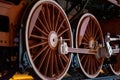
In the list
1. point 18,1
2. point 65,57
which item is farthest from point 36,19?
point 65,57

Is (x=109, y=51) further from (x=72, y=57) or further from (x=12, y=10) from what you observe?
(x=12, y=10)

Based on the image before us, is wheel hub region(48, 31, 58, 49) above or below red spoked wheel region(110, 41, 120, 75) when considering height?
above

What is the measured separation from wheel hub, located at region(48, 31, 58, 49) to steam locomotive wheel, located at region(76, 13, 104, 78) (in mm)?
348

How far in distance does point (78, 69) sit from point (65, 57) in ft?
0.85

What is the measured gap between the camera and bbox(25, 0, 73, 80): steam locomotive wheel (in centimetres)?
174

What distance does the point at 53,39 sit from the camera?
6.26 feet

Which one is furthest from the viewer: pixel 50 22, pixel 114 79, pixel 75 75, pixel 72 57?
pixel 114 79

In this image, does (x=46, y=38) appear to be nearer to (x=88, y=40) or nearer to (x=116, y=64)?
(x=88, y=40)

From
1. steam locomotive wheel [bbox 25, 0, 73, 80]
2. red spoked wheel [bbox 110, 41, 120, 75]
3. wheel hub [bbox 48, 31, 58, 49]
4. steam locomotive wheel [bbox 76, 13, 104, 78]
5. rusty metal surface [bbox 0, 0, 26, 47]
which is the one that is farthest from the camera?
red spoked wheel [bbox 110, 41, 120, 75]

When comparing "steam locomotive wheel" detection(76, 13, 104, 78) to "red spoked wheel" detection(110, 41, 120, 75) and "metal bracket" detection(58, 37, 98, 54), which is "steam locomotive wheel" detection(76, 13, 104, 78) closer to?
"metal bracket" detection(58, 37, 98, 54)

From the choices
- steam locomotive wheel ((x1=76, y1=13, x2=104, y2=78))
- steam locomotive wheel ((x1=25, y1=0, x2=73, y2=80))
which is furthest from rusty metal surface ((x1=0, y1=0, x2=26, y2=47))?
steam locomotive wheel ((x1=76, y1=13, x2=104, y2=78))

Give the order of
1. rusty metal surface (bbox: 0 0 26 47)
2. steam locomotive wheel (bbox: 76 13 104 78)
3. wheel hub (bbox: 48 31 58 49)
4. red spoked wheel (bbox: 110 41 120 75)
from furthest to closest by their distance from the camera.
A: red spoked wheel (bbox: 110 41 120 75), steam locomotive wheel (bbox: 76 13 104 78), wheel hub (bbox: 48 31 58 49), rusty metal surface (bbox: 0 0 26 47)

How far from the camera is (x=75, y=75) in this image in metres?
2.32

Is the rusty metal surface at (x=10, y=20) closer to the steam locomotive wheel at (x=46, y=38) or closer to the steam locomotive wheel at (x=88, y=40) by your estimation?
the steam locomotive wheel at (x=46, y=38)
